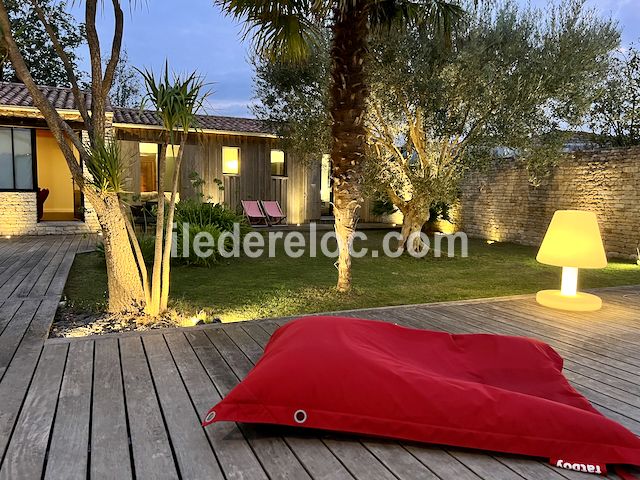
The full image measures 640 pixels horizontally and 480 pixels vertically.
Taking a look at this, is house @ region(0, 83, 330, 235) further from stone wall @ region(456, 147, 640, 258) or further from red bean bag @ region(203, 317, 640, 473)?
red bean bag @ region(203, 317, 640, 473)

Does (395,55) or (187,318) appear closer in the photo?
(187,318)

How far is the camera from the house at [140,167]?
1091 centimetres

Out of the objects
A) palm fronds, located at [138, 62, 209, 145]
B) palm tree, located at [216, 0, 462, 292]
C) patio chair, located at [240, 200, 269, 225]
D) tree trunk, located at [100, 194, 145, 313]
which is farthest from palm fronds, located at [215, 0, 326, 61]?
patio chair, located at [240, 200, 269, 225]

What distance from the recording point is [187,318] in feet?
15.6

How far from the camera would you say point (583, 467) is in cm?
188

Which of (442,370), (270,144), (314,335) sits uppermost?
(270,144)

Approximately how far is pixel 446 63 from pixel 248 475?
7.74 metres

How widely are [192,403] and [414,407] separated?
3.78 ft

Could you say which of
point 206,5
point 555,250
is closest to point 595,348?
point 555,250

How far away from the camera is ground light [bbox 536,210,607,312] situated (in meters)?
4.73

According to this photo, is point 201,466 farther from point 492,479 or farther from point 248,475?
point 492,479

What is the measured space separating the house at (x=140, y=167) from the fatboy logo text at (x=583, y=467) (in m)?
10.4

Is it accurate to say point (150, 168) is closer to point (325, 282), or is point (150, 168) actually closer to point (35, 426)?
point (325, 282)

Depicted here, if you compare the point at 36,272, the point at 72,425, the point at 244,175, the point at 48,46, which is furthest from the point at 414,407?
the point at 48,46
